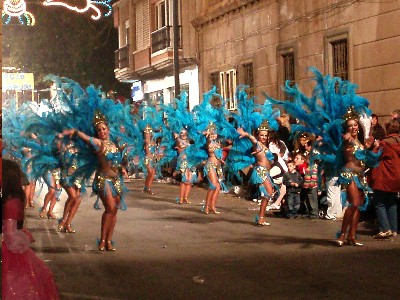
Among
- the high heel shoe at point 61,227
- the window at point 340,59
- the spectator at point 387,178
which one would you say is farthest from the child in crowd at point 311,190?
the window at point 340,59

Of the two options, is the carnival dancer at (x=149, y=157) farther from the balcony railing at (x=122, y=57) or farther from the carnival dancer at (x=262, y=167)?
the balcony railing at (x=122, y=57)

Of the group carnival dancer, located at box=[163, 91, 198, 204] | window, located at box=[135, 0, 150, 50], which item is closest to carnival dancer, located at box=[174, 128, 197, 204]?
carnival dancer, located at box=[163, 91, 198, 204]

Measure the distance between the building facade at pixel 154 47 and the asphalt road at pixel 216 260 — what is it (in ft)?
39.5

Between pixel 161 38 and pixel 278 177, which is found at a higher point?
pixel 161 38

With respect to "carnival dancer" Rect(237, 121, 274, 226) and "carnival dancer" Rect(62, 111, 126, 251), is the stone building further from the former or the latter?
"carnival dancer" Rect(62, 111, 126, 251)

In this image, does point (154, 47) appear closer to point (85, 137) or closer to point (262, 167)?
point (262, 167)

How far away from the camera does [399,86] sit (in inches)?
662

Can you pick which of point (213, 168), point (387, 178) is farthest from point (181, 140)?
point (387, 178)

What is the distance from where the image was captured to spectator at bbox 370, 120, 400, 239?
39.6ft

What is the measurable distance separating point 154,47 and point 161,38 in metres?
0.44

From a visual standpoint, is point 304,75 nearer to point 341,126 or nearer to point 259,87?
point 259,87

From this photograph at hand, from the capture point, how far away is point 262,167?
46.0ft

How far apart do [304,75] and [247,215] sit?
576 cm

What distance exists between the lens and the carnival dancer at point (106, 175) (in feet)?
36.6
